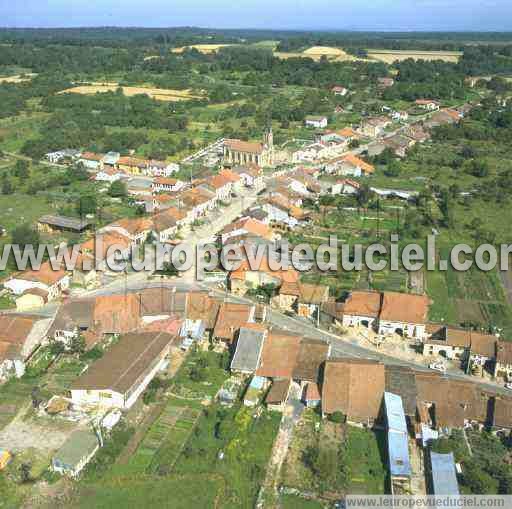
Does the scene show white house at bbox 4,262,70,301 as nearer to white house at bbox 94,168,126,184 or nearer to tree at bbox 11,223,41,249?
tree at bbox 11,223,41,249

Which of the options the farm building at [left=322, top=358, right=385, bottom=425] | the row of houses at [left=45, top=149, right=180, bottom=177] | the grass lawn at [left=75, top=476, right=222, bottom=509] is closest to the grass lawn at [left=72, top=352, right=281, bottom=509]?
the grass lawn at [left=75, top=476, right=222, bottom=509]

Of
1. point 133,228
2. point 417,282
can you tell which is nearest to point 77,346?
point 133,228

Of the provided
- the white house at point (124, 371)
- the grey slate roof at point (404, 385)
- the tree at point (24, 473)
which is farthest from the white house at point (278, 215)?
the tree at point (24, 473)

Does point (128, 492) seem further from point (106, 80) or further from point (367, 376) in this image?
point (106, 80)

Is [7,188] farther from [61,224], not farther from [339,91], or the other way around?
[339,91]

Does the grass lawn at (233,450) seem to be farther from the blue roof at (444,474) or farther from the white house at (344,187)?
the white house at (344,187)
